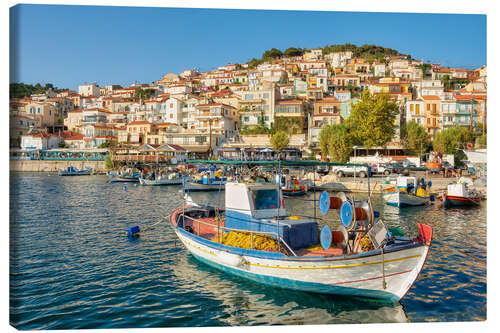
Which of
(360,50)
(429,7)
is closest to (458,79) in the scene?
(360,50)

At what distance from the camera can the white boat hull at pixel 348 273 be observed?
5.23 meters

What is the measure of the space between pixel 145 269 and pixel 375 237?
5061 millimetres

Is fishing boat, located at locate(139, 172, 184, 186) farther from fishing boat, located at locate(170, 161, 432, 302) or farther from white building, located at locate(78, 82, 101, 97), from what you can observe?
white building, located at locate(78, 82, 101, 97)

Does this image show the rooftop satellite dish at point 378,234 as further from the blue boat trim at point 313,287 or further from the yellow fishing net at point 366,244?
Result: the blue boat trim at point 313,287

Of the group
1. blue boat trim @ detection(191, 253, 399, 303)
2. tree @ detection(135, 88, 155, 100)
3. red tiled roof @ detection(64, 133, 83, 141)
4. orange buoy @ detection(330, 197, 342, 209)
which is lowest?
blue boat trim @ detection(191, 253, 399, 303)

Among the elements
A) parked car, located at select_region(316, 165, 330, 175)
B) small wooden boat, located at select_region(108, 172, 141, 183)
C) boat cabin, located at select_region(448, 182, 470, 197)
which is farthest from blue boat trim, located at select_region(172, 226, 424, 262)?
small wooden boat, located at select_region(108, 172, 141, 183)

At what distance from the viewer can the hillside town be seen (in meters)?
36.9

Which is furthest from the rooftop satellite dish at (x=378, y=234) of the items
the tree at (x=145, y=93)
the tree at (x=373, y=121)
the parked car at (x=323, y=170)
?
the tree at (x=145, y=93)

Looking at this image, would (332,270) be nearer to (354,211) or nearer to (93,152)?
(354,211)

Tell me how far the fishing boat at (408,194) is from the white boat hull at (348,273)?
12.4 meters

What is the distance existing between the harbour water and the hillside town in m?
20.4
